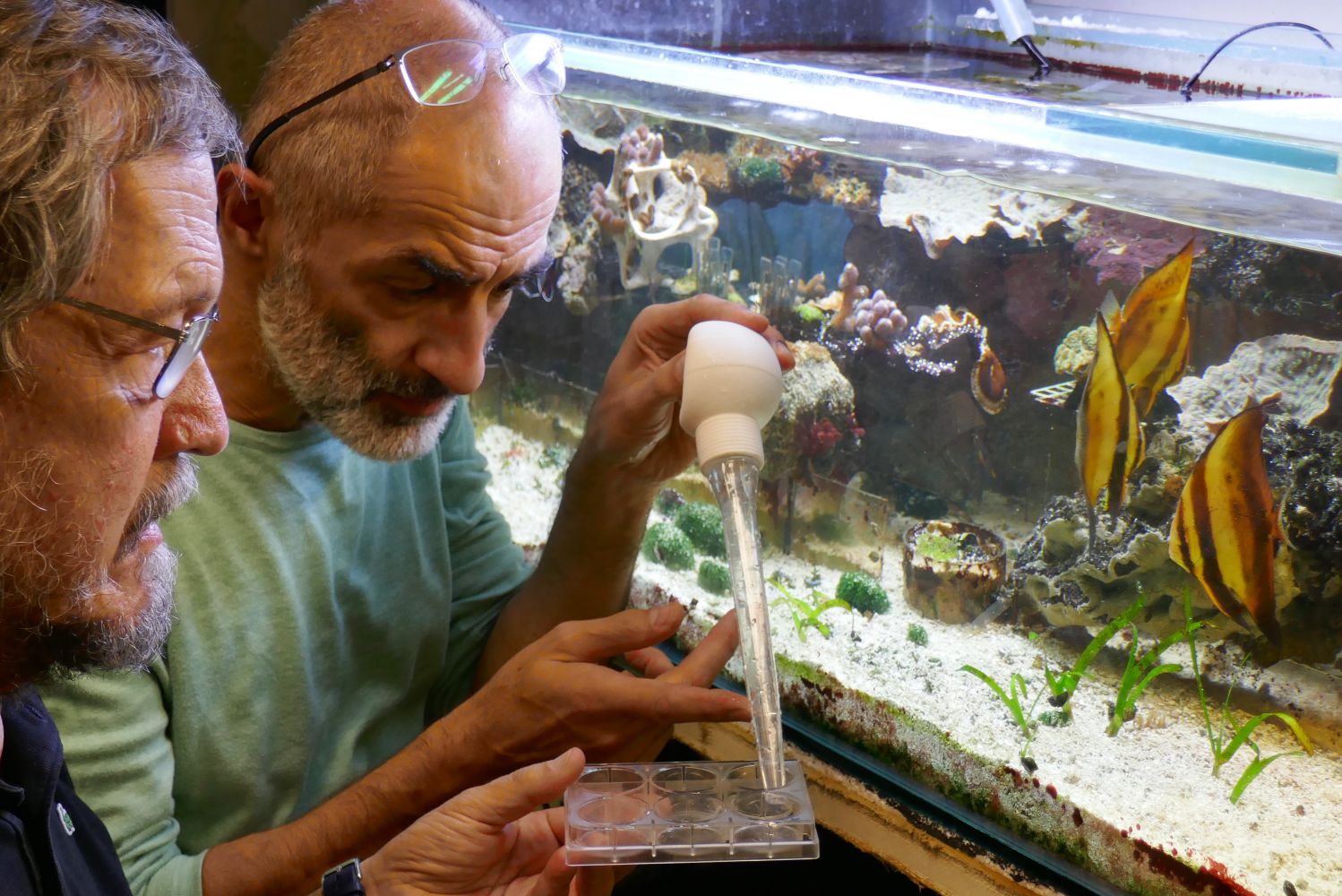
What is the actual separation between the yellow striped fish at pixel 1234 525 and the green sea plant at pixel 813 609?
629 mm

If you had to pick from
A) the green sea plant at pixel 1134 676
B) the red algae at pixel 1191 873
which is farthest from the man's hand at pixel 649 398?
the red algae at pixel 1191 873

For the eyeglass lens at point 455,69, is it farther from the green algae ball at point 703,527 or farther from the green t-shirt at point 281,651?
the green algae ball at point 703,527

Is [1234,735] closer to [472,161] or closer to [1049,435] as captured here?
[1049,435]

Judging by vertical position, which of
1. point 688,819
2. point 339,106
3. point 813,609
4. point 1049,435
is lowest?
point 813,609

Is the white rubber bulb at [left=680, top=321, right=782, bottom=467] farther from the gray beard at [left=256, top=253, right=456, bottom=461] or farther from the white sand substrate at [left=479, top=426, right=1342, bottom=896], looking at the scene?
the white sand substrate at [left=479, top=426, right=1342, bottom=896]

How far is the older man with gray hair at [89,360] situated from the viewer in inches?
35.4

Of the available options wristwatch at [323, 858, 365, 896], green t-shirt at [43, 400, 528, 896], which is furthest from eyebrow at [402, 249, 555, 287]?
wristwatch at [323, 858, 365, 896]

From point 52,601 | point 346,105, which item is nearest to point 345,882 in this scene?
point 52,601

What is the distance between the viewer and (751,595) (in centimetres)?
120

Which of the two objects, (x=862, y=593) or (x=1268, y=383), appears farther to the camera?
(x=862, y=593)

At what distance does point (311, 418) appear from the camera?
1727 millimetres

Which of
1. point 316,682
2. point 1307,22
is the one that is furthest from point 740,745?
point 1307,22

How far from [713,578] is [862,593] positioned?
0.37m

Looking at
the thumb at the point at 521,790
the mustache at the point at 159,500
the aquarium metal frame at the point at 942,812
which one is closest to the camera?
the mustache at the point at 159,500
